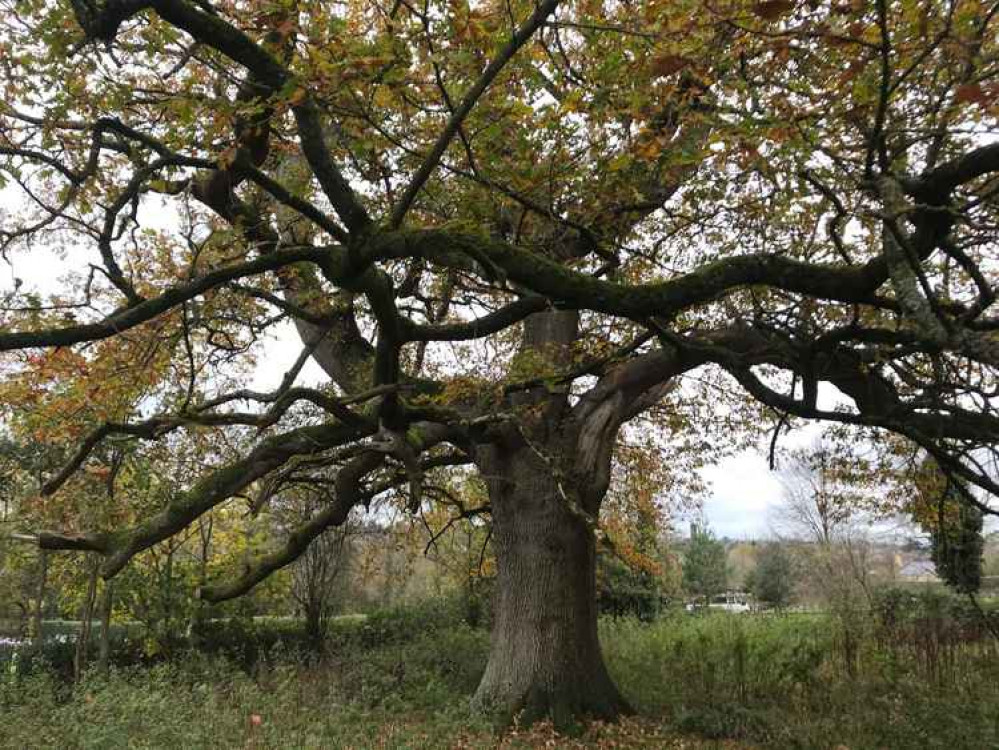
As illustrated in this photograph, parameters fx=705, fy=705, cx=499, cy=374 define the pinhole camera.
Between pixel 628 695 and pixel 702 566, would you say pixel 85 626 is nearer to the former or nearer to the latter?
pixel 628 695

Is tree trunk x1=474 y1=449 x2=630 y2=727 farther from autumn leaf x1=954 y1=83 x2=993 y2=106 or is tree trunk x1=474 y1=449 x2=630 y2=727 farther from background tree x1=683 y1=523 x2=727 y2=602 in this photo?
background tree x1=683 y1=523 x2=727 y2=602

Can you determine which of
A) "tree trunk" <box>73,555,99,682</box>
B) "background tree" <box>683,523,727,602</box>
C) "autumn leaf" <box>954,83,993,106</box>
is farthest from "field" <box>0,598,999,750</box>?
"background tree" <box>683,523,727,602</box>

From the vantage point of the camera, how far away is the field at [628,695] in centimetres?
553

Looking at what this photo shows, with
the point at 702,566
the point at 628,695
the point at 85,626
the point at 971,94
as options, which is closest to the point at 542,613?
the point at 628,695

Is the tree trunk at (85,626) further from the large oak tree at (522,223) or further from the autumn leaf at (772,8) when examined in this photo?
the autumn leaf at (772,8)

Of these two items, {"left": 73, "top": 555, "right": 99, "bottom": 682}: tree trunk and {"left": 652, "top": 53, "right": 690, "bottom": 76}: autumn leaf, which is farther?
{"left": 73, "top": 555, "right": 99, "bottom": 682}: tree trunk

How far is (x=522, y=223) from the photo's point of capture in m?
5.60

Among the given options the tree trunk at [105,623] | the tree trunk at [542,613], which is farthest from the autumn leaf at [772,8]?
the tree trunk at [105,623]

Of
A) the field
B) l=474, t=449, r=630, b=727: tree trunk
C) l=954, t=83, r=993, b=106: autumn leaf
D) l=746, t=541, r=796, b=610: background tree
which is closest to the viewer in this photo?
l=954, t=83, r=993, b=106: autumn leaf

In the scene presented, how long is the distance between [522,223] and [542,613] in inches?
170

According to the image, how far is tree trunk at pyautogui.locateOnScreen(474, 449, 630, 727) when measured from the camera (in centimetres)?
733

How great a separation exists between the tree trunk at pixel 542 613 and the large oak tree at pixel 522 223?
0.10 ft

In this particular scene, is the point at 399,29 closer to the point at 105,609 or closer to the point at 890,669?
the point at 890,669

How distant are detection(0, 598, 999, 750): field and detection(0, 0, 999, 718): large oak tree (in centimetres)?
107
